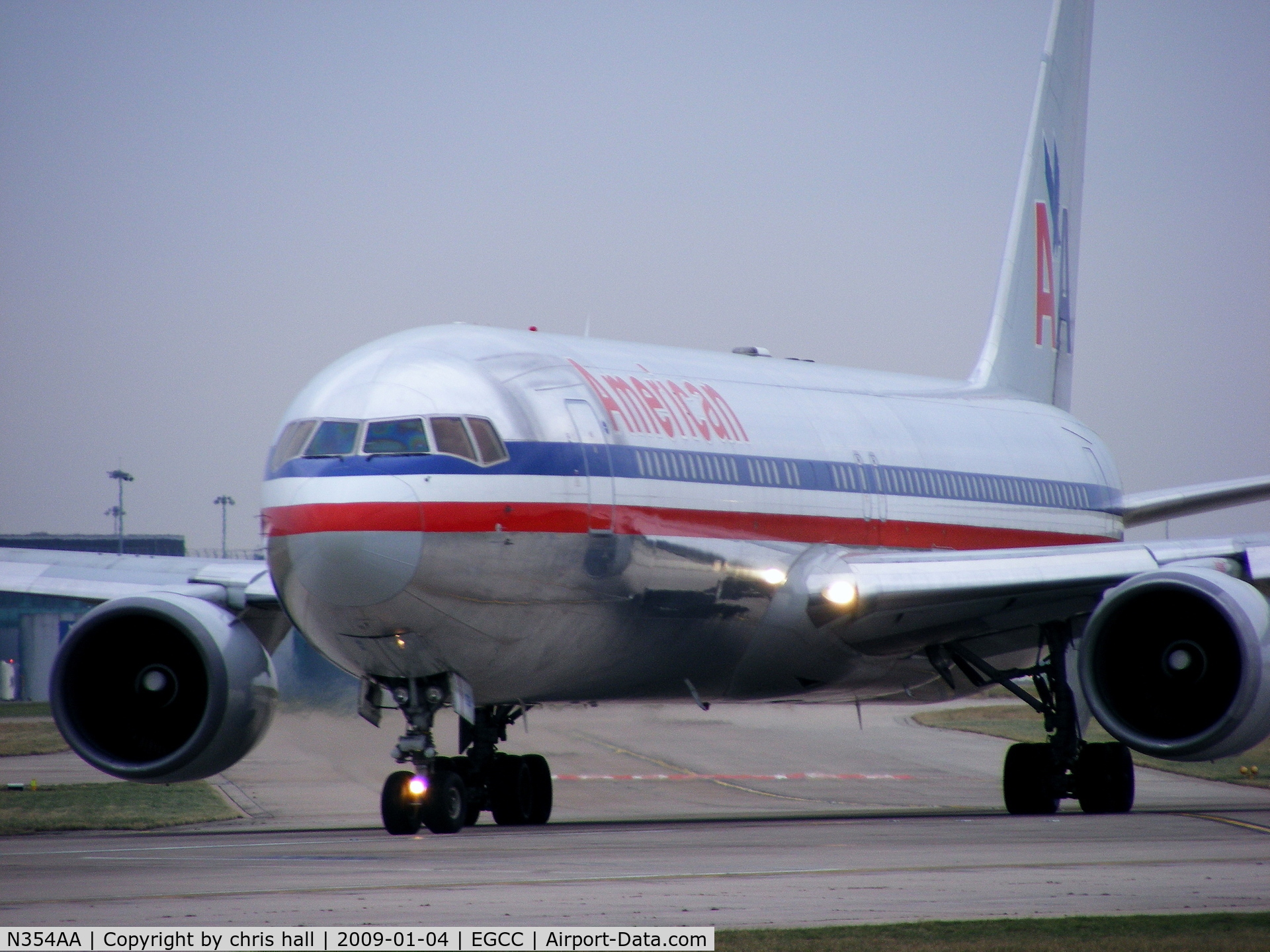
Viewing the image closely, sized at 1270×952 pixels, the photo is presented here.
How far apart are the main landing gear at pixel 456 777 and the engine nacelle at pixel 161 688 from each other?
64.6 inches

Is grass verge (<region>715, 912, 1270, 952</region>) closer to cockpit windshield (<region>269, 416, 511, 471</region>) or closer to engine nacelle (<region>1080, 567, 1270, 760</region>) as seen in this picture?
engine nacelle (<region>1080, 567, 1270, 760</region>)

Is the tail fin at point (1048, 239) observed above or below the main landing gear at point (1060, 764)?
above

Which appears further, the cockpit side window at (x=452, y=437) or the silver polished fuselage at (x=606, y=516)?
the cockpit side window at (x=452, y=437)

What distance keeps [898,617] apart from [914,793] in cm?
675

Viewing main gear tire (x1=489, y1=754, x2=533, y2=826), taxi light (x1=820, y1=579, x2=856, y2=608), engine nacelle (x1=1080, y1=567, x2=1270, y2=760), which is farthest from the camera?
main gear tire (x1=489, y1=754, x2=533, y2=826)

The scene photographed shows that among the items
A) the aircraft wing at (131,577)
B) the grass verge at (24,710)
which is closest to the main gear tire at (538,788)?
the aircraft wing at (131,577)

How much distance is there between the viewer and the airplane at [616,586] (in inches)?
615

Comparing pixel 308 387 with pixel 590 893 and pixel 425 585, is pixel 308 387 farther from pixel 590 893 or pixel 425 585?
pixel 590 893

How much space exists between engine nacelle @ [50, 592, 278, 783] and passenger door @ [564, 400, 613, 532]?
3.70 m

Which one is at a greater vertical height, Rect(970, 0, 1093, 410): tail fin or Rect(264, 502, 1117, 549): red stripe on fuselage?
Rect(970, 0, 1093, 410): tail fin

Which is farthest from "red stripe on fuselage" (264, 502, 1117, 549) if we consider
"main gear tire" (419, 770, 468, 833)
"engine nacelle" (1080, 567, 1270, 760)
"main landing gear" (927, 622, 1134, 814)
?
"engine nacelle" (1080, 567, 1270, 760)

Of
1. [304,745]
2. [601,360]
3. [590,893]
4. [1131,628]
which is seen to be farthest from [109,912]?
[304,745]

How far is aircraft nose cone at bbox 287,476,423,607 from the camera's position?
14953mm

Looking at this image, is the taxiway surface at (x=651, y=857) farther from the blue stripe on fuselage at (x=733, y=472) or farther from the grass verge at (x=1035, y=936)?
the blue stripe on fuselage at (x=733, y=472)
